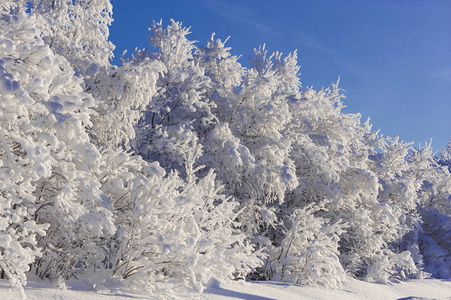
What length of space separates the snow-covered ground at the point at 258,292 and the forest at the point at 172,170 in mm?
265

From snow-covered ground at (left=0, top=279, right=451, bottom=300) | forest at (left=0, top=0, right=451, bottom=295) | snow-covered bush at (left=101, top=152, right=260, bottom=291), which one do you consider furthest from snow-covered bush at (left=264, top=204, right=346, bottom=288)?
snow-covered bush at (left=101, top=152, right=260, bottom=291)

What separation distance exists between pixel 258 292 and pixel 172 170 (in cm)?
295

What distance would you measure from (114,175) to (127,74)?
8.03 feet

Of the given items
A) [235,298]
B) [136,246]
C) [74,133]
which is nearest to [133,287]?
[136,246]

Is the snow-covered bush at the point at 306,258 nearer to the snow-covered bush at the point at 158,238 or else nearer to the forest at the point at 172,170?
the forest at the point at 172,170

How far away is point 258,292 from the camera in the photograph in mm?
7441

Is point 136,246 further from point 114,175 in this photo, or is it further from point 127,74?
point 127,74

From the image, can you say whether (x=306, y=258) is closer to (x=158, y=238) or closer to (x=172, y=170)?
(x=172, y=170)

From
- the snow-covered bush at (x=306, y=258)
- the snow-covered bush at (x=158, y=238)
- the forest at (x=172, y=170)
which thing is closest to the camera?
the forest at (x=172, y=170)

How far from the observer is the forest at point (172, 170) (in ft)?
16.7

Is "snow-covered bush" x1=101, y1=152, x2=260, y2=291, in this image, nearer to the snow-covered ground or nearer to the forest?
the forest

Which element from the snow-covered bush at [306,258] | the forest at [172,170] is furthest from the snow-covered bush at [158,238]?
the snow-covered bush at [306,258]

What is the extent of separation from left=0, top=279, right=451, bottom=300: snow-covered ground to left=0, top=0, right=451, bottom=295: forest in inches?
10.4

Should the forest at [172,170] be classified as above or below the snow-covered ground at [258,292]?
above
